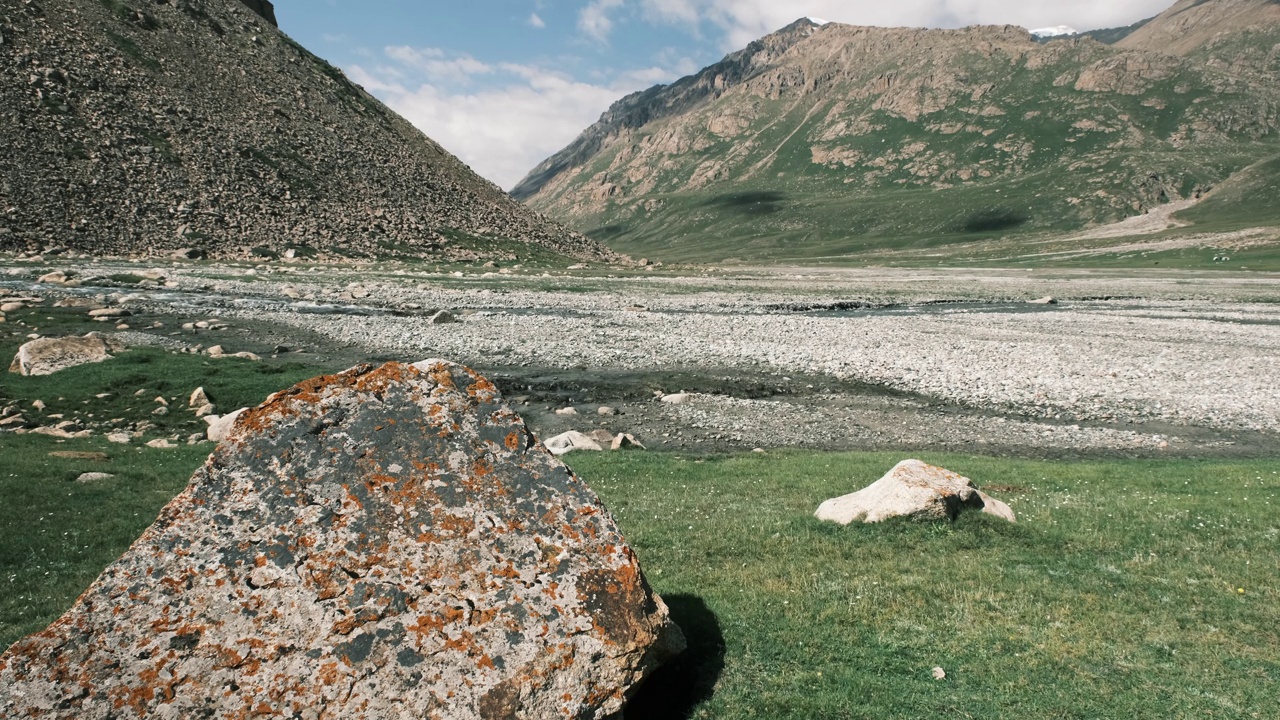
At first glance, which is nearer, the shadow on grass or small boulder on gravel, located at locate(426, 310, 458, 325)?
the shadow on grass

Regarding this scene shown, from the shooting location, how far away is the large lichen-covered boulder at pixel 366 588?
5.22 meters

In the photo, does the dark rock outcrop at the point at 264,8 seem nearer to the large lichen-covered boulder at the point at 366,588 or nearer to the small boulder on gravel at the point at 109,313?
the small boulder on gravel at the point at 109,313

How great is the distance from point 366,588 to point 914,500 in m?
10.3

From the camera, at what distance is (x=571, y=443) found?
22.7 m

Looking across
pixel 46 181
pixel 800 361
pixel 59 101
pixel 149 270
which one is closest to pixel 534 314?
pixel 800 361

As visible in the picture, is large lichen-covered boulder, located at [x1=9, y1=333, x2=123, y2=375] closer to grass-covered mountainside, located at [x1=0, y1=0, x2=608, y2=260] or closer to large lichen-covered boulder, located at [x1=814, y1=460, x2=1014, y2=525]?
large lichen-covered boulder, located at [x1=814, y1=460, x2=1014, y2=525]

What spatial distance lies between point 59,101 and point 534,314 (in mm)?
67294

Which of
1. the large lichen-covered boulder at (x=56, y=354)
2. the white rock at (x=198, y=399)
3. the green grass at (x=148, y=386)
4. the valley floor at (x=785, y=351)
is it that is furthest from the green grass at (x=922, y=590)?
the large lichen-covered boulder at (x=56, y=354)

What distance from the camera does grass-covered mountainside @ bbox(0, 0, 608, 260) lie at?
73.6 meters

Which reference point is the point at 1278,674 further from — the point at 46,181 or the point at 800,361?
the point at 46,181

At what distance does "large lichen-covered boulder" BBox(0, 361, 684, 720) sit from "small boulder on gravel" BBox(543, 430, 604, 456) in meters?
15.2

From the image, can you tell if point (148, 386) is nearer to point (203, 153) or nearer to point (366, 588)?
point (366, 588)

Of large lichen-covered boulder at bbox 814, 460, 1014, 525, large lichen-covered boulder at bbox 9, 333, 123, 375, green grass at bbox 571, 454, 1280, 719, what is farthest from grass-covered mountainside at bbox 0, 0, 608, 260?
large lichen-covered boulder at bbox 814, 460, 1014, 525

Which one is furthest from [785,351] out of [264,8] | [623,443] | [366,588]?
[264,8]
